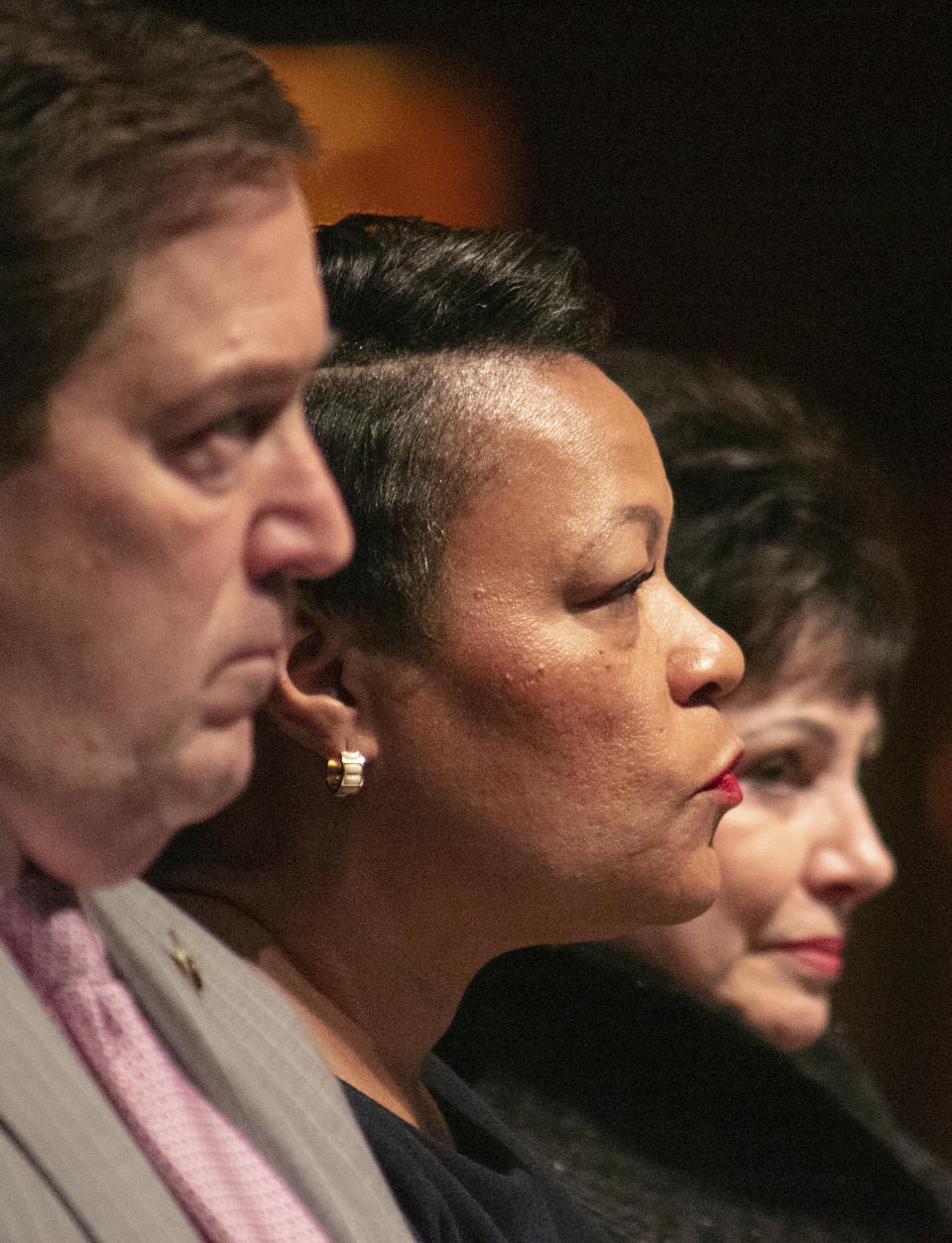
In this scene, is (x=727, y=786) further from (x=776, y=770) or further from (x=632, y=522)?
(x=776, y=770)

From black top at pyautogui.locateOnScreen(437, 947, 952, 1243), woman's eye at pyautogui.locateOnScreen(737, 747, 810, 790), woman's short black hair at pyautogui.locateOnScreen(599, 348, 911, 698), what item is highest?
woman's short black hair at pyautogui.locateOnScreen(599, 348, 911, 698)

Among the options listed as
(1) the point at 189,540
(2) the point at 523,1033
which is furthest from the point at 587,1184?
(1) the point at 189,540

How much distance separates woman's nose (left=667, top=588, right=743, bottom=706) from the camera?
2.91 ft

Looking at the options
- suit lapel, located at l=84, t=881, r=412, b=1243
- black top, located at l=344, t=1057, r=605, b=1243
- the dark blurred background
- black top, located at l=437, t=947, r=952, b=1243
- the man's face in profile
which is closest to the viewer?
the man's face in profile

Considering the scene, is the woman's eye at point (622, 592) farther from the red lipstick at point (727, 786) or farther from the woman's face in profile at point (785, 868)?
the woman's face in profile at point (785, 868)

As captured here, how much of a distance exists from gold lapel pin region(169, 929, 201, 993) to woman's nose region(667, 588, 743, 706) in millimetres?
331

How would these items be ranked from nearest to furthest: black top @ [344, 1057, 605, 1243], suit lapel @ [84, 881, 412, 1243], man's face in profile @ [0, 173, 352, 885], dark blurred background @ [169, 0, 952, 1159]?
man's face in profile @ [0, 173, 352, 885] < suit lapel @ [84, 881, 412, 1243] < black top @ [344, 1057, 605, 1243] < dark blurred background @ [169, 0, 952, 1159]

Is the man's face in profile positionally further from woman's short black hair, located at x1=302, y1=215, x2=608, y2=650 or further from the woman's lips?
the woman's lips

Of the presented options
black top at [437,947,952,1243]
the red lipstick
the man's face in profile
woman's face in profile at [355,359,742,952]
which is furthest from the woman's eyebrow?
black top at [437,947,952,1243]

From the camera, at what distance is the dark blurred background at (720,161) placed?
4.60 feet

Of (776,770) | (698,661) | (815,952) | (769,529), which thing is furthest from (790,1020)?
(698,661)

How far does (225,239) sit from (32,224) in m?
0.08

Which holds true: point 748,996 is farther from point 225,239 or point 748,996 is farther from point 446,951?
point 225,239

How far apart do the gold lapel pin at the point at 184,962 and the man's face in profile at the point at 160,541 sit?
0.14 m
